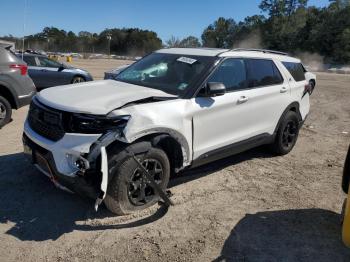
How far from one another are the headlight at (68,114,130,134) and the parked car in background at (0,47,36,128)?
4447 mm

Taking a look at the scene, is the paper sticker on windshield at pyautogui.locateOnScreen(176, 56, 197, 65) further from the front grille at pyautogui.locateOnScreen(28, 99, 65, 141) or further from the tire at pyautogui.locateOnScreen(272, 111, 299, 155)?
the tire at pyautogui.locateOnScreen(272, 111, 299, 155)

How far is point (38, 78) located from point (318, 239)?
1107cm

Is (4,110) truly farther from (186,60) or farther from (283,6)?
(283,6)

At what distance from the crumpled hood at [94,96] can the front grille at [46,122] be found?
7cm

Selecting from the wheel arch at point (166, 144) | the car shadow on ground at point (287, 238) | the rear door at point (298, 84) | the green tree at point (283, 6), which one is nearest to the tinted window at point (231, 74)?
the wheel arch at point (166, 144)

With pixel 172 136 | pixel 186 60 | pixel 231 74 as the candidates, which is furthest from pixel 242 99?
pixel 172 136

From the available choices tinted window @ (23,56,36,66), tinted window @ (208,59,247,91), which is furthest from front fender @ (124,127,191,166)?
tinted window @ (23,56,36,66)

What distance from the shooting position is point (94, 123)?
155 inches

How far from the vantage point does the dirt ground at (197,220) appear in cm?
373

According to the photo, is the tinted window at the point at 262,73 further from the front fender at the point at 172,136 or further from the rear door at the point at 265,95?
the front fender at the point at 172,136

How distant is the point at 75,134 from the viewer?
392 centimetres

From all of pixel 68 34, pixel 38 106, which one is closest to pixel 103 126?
pixel 38 106

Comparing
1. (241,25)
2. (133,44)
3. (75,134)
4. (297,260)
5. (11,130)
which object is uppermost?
(241,25)

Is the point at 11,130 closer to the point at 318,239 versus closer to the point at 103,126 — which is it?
the point at 103,126
